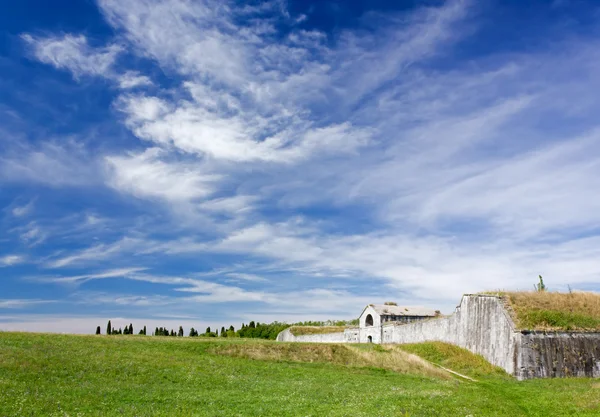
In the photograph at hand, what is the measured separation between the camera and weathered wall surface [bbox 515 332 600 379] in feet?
150

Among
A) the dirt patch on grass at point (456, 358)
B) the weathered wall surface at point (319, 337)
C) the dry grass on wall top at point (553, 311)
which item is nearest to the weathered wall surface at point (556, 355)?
the dry grass on wall top at point (553, 311)

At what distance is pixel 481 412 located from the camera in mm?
25250

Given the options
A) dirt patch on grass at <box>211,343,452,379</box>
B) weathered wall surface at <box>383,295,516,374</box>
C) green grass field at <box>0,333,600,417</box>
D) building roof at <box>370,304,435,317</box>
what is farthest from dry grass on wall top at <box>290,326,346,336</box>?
green grass field at <box>0,333,600,417</box>

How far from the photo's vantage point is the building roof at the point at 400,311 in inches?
3309

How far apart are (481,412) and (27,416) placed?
23009 mm

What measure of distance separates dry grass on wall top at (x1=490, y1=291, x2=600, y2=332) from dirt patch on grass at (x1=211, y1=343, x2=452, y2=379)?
37.1 feet

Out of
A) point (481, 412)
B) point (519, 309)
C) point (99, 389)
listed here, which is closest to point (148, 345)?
point (99, 389)

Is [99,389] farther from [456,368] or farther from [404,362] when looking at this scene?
[456,368]

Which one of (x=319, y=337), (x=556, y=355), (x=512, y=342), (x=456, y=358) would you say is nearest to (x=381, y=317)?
(x=319, y=337)

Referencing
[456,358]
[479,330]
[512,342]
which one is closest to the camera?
[512,342]

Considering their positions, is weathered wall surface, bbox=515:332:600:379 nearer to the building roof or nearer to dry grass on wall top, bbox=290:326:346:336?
the building roof

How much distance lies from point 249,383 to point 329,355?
66.1 ft

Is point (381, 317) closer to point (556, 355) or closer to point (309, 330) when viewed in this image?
point (309, 330)

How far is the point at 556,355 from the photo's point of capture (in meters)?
46.5
